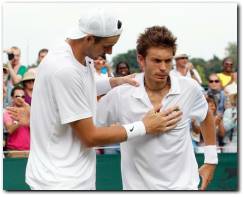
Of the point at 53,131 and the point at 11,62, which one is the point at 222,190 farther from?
the point at 53,131

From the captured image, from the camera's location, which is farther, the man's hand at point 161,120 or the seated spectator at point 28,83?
the seated spectator at point 28,83

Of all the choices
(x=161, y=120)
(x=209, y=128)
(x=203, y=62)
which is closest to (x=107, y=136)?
(x=161, y=120)

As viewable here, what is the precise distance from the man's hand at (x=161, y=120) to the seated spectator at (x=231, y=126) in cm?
349

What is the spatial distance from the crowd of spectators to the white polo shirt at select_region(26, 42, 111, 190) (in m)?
3.16

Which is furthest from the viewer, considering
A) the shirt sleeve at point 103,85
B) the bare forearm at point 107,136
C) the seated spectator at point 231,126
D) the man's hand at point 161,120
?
the seated spectator at point 231,126

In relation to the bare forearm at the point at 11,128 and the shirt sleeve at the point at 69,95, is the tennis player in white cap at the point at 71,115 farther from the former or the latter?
the bare forearm at the point at 11,128

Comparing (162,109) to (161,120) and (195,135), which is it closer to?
(161,120)

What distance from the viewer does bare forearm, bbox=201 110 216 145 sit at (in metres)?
4.97

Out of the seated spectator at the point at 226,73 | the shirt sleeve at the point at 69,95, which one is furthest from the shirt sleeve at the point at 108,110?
the seated spectator at the point at 226,73

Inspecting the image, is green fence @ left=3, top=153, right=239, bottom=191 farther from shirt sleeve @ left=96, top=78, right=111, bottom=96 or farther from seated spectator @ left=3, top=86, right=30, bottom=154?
shirt sleeve @ left=96, top=78, right=111, bottom=96

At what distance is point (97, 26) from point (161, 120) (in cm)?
76

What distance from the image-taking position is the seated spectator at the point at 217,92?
8328mm

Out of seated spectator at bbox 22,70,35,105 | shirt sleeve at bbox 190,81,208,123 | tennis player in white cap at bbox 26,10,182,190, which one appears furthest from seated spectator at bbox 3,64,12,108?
tennis player in white cap at bbox 26,10,182,190

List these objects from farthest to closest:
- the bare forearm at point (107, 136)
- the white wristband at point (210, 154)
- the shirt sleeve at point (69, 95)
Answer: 1. the white wristband at point (210, 154)
2. the bare forearm at point (107, 136)
3. the shirt sleeve at point (69, 95)
